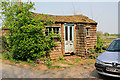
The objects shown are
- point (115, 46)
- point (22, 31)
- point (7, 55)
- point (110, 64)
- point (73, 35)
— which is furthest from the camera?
point (73, 35)

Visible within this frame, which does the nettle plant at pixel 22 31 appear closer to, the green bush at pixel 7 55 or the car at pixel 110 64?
the green bush at pixel 7 55

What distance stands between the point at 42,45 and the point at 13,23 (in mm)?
2422

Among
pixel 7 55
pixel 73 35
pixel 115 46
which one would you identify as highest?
pixel 73 35

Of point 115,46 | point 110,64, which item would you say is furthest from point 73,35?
point 110,64

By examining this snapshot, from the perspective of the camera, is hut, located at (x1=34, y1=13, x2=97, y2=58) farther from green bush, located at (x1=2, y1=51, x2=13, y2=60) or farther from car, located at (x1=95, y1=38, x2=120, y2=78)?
car, located at (x1=95, y1=38, x2=120, y2=78)

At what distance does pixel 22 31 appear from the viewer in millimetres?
8492

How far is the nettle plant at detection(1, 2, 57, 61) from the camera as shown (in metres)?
8.23

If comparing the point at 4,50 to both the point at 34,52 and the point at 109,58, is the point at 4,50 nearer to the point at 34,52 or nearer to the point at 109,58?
the point at 34,52

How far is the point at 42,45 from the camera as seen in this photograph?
28.7ft

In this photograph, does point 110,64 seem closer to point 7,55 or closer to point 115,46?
point 115,46

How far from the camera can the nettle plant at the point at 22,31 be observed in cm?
823

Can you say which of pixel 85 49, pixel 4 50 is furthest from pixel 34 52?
pixel 85 49

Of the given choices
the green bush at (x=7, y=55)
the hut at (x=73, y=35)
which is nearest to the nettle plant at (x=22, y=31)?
the green bush at (x=7, y=55)

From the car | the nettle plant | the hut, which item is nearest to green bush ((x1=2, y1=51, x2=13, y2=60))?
the nettle plant
